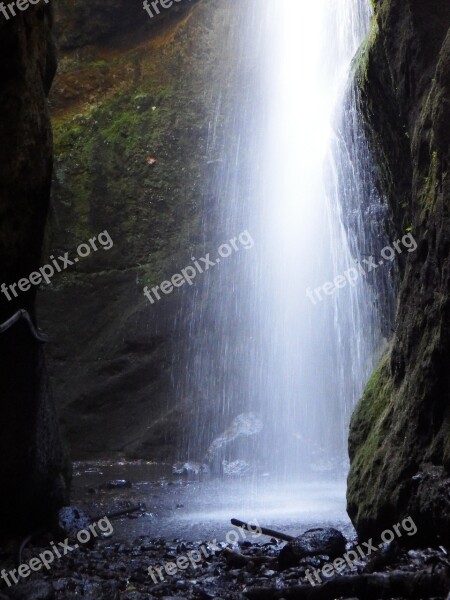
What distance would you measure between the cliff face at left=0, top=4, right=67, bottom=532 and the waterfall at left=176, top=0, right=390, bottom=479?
7016 mm

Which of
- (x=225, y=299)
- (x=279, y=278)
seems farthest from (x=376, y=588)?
(x=279, y=278)

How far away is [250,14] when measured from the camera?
63.4 ft

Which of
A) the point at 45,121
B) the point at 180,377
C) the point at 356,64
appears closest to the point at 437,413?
the point at 45,121

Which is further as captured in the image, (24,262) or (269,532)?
(269,532)

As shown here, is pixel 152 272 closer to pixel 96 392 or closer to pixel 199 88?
pixel 96 392

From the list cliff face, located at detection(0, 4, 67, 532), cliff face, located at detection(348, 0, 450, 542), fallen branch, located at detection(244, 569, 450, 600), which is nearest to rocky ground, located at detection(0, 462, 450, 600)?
fallen branch, located at detection(244, 569, 450, 600)

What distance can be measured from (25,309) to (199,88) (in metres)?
14.2

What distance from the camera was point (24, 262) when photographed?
19.1 feet

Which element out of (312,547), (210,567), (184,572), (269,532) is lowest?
(269,532)

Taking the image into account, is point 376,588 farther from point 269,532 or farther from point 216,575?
point 269,532

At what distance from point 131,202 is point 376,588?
14428mm

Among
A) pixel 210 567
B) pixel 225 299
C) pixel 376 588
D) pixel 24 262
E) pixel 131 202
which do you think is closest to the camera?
pixel 376 588

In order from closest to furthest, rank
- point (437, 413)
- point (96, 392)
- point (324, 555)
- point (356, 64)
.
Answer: point (437, 413) → point (324, 555) → point (356, 64) → point (96, 392)

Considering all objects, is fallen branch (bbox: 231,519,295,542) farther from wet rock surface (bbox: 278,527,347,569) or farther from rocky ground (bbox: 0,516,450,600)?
wet rock surface (bbox: 278,527,347,569)
